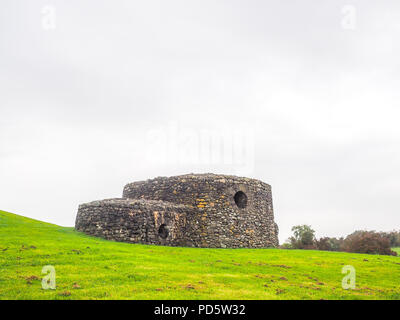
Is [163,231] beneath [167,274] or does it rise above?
above

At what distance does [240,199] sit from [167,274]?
13.0 meters

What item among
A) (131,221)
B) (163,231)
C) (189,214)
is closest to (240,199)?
(189,214)

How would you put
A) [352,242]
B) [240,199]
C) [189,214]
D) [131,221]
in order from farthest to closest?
[352,242] → [240,199] → [189,214] → [131,221]

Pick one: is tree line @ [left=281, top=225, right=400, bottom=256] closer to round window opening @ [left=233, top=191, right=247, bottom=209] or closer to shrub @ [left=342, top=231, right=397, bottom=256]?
shrub @ [left=342, top=231, right=397, bottom=256]

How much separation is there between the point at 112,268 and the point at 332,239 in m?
40.1

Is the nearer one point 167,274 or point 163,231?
point 167,274

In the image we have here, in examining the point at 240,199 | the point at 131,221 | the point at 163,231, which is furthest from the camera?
the point at 240,199

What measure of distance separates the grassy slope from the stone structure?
115 inches

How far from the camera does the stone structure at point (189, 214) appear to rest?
18359 millimetres

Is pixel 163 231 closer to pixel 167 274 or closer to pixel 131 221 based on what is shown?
pixel 131 221

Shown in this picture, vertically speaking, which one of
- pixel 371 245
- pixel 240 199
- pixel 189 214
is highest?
pixel 240 199

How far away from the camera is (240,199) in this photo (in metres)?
22.8

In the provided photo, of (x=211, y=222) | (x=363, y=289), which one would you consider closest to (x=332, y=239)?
(x=211, y=222)

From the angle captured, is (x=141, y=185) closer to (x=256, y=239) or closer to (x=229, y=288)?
(x=256, y=239)
